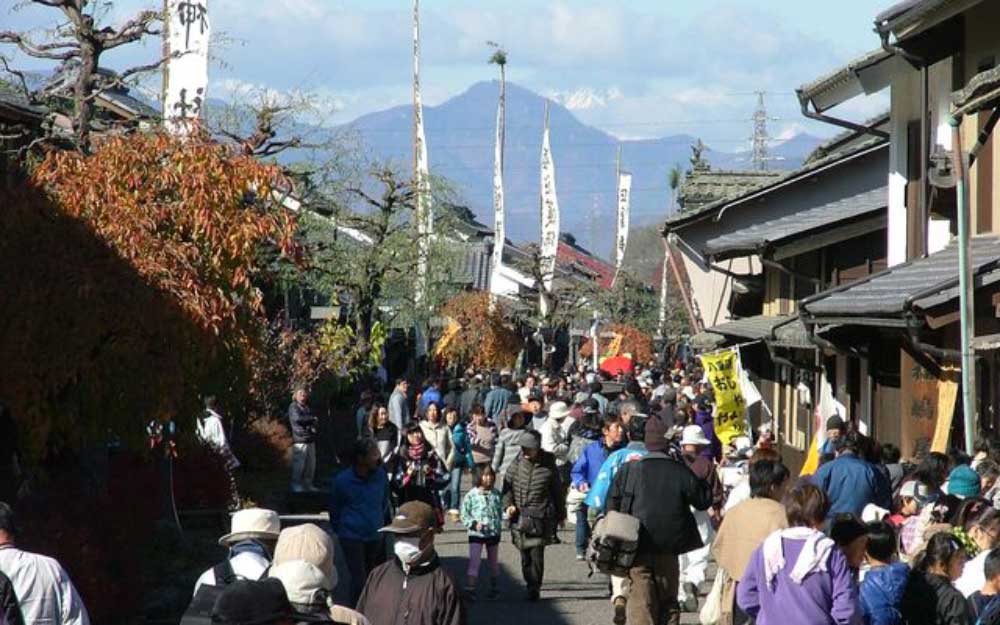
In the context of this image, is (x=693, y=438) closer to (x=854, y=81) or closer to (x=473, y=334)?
(x=854, y=81)

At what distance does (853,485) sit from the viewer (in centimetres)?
1259

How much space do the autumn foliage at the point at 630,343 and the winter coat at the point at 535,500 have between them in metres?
46.5

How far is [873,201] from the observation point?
22.8 metres

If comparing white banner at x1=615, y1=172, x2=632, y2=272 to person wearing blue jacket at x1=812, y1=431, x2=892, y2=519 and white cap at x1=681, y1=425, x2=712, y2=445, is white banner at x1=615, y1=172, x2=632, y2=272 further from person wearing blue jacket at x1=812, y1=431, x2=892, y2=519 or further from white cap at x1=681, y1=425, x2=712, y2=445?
person wearing blue jacket at x1=812, y1=431, x2=892, y2=519

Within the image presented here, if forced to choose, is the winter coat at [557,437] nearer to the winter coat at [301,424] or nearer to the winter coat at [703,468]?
the winter coat at [301,424]

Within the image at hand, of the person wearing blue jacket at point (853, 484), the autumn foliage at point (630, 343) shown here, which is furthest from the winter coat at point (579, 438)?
the autumn foliage at point (630, 343)

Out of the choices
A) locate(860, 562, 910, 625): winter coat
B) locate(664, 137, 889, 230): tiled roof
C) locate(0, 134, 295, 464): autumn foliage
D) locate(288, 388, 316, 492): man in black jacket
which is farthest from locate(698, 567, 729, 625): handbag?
locate(288, 388, 316, 492): man in black jacket

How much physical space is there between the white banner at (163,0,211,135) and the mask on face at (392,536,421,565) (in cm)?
1096

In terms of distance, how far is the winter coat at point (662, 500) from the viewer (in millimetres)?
12516

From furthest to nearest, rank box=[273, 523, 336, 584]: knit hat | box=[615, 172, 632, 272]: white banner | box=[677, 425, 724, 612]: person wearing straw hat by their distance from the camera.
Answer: box=[615, 172, 632, 272]: white banner
box=[677, 425, 724, 612]: person wearing straw hat
box=[273, 523, 336, 584]: knit hat

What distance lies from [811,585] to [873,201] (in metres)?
14.8

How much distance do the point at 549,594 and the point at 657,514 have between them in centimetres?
460

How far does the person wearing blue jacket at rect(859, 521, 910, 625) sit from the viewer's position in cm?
858

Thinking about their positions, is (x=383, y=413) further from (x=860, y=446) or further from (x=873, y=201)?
(x=860, y=446)
